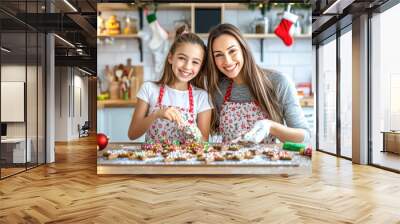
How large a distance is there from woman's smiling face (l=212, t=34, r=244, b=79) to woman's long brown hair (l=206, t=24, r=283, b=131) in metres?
0.04

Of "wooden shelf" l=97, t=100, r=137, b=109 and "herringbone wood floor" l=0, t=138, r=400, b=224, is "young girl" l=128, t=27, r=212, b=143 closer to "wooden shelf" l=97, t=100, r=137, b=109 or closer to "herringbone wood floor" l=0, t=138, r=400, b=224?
"wooden shelf" l=97, t=100, r=137, b=109

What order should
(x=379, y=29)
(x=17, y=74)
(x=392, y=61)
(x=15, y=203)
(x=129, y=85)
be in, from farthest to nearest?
1. (x=379, y=29)
2. (x=392, y=61)
3. (x=17, y=74)
4. (x=129, y=85)
5. (x=15, y=203)

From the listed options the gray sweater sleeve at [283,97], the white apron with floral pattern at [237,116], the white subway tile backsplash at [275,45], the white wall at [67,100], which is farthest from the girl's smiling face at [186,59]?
the white wall at [67,100]

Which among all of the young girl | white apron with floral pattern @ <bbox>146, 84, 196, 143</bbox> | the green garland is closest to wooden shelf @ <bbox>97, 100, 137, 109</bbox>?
the young girl

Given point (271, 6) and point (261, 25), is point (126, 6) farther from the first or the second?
point (271, 6)

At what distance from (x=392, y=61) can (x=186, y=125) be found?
3243 mm

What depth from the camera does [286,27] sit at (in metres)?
5.21

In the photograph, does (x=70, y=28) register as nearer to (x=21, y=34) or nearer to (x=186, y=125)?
(x=21, y=34)

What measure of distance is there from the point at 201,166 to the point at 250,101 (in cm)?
103

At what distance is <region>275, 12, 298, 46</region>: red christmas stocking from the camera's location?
5.20 m

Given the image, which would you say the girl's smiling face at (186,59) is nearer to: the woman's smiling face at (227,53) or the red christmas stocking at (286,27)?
the woman's smiling face at (227,53)

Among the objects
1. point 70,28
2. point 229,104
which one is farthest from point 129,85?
point 70,28

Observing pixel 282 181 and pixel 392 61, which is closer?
pixel 282 181

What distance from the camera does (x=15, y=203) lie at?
159 inches
